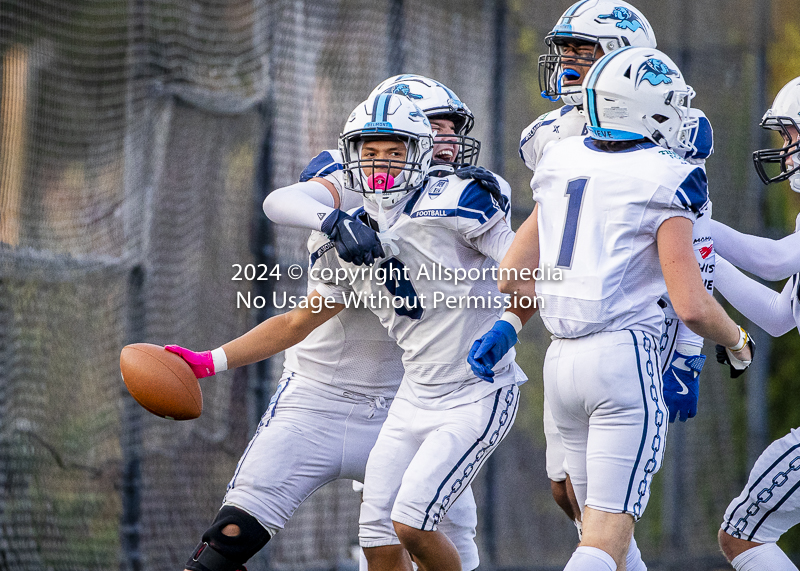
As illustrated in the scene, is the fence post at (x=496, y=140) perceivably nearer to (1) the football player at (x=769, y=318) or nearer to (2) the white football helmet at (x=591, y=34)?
(2) the white football helmet at (x=591, y=34)

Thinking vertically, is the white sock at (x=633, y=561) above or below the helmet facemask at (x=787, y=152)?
below

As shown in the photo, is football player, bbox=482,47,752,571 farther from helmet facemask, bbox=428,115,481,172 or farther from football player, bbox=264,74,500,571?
helmet facemask, bbox=428,115,481,172

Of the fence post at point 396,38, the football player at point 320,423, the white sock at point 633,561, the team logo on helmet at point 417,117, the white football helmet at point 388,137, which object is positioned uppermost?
the fence post at point 396,38

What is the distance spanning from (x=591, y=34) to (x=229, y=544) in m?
2.37

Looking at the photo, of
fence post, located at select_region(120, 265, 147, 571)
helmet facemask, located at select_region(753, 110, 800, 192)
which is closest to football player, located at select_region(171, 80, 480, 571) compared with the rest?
helmet facemask, located at select_region(753, 110, 800, 192)

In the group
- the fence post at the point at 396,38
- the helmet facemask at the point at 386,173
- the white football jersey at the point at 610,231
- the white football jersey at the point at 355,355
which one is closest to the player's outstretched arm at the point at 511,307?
the white football jersey at the point at 610,231

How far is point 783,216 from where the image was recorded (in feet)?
25.4

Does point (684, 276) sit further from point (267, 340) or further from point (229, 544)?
point (229, 544)

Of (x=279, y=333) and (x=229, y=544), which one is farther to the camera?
(x=279, y=333)

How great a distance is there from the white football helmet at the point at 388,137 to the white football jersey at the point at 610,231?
0.57m

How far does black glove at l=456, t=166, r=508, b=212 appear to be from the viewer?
366 centimetres

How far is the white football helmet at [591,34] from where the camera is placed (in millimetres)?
4250

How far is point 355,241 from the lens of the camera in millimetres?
3529

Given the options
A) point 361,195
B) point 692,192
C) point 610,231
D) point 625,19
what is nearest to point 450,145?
point 361,195
